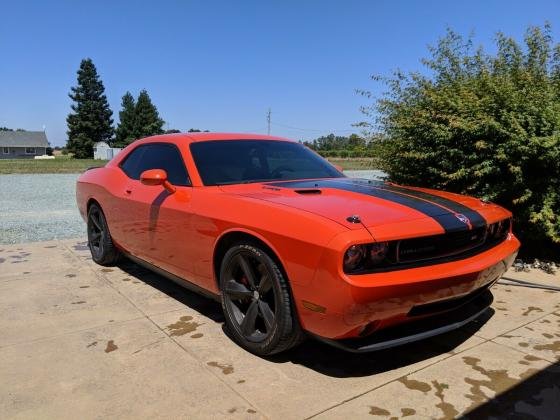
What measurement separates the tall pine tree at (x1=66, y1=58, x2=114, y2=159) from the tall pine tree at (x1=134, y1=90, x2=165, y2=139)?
26.1 feet

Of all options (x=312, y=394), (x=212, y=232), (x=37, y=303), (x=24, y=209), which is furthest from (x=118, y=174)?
(x=24, y=209)

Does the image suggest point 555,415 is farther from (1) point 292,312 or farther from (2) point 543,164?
(2) point 543,164

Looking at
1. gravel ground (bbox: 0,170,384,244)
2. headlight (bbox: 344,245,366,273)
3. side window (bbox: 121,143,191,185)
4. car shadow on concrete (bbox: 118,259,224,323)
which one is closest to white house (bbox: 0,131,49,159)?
gravel ground (bbox: 0,170,384,244)

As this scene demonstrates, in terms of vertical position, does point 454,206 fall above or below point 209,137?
below

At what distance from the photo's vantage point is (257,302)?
3033mm

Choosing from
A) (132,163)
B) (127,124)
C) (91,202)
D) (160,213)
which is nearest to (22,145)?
(127,124)

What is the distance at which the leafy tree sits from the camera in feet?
16.3

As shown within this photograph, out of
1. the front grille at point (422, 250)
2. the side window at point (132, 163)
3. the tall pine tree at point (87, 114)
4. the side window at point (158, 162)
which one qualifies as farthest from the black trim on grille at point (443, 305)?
the tall pine tree at point (87, 114)

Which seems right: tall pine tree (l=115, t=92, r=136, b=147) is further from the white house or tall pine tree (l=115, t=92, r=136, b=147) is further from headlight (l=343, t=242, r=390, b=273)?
headlight (l=343, t=242, r=390, b=273)

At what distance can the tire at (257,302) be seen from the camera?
9.16 ft

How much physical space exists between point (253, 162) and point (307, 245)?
64.5 inches

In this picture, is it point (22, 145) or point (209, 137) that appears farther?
point (22, 145)

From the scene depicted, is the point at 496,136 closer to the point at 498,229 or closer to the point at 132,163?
the point at 498,229

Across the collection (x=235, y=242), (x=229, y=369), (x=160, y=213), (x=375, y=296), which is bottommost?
(x=229, y=369)
